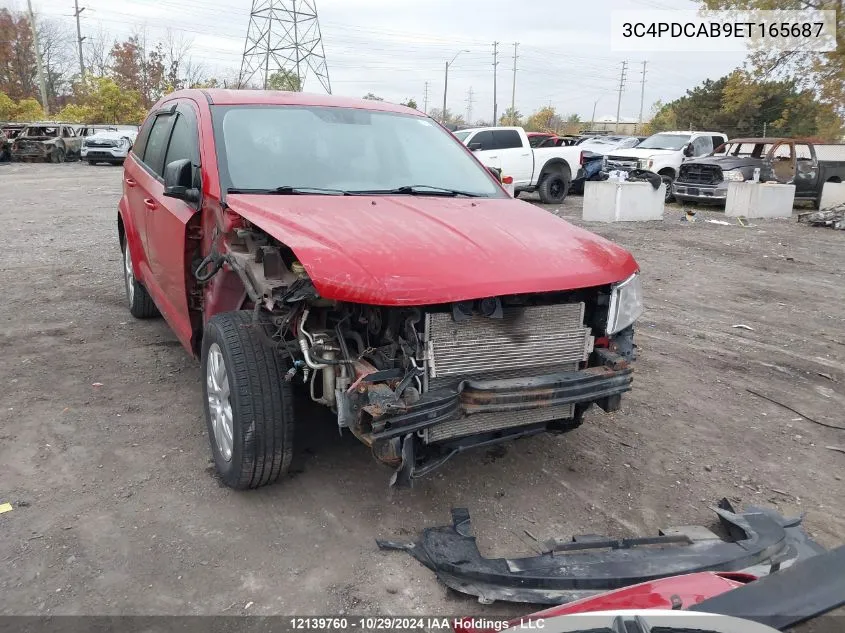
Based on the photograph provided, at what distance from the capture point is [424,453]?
2801 millimetres

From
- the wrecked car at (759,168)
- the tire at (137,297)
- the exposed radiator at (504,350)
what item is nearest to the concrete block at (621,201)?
the wrecked car at (759,168)

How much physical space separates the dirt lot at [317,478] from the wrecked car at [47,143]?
2458 cm

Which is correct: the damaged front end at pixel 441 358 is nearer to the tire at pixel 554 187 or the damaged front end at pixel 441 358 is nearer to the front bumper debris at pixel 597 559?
the front bumper debris at pixel 597 559

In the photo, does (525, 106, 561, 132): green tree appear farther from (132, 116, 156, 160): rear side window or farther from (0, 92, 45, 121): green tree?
(132, 116, 156, 160): rear side window

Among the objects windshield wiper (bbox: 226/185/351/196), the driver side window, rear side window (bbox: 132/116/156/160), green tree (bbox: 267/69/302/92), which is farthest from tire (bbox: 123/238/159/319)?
green tree (bbox: 267/69/302/92)

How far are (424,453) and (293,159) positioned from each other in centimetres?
187

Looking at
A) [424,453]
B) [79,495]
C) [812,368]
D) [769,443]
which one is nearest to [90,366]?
[79,495]

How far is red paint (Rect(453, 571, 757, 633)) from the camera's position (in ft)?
5.70

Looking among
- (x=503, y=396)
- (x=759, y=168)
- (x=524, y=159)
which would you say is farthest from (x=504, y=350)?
(x=759, y=168)

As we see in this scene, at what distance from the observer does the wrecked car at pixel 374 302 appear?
261 centimetres

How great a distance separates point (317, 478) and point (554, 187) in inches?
539

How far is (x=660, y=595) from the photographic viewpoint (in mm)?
1781

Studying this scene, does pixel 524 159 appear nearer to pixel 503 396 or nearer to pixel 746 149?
pixel 746 149

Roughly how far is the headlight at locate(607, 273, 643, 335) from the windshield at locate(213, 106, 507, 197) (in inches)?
49.6
